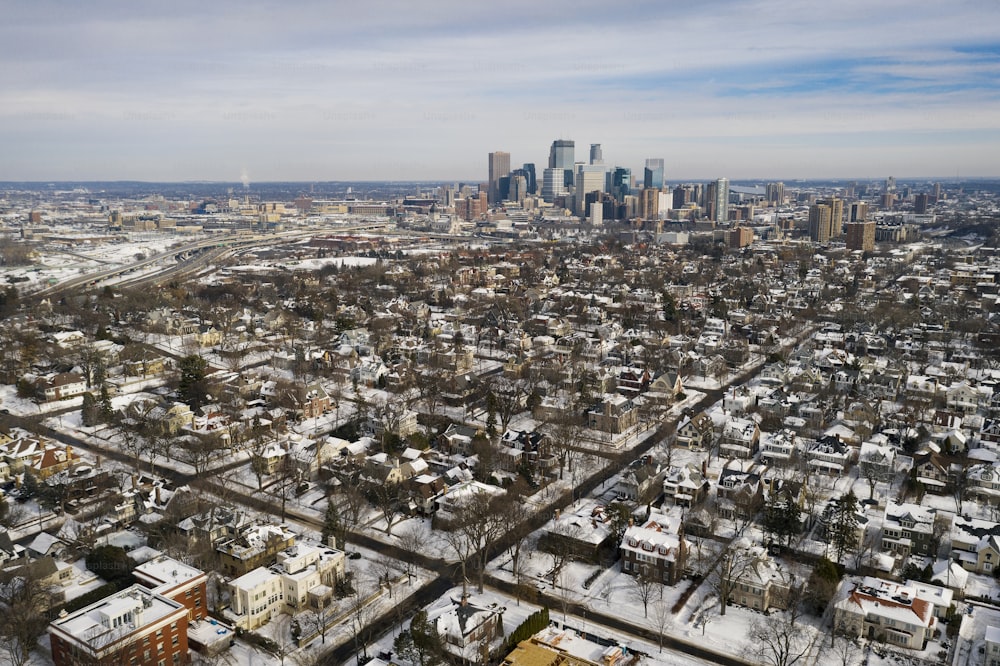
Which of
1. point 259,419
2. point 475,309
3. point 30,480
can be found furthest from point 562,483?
point 475,309

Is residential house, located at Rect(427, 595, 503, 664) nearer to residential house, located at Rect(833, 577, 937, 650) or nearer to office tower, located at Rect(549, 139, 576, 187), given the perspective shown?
residential house, located at Rect(833, 577, 937, 650)

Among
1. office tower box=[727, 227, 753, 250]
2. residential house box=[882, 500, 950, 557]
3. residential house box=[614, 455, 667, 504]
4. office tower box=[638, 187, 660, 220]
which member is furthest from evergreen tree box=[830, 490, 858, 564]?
office tower box=[638, 187, 660, 220]

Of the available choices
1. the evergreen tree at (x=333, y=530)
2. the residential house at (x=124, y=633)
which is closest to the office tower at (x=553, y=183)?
the evergreen tree at (x=333, y=530)

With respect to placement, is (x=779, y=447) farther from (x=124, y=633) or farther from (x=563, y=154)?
(x=563, y=154)

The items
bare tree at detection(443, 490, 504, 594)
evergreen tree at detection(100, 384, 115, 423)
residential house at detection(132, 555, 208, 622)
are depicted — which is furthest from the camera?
evergreen tree at detection(100, 384, 115, 423)

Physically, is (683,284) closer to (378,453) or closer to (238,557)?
(378,453)

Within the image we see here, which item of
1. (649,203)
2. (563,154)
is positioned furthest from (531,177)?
(649,203)
